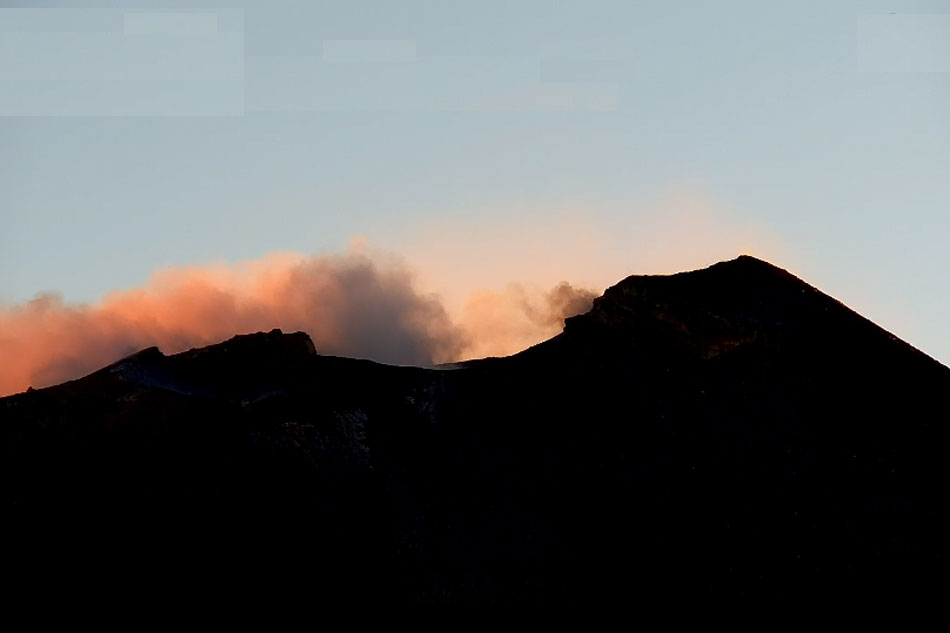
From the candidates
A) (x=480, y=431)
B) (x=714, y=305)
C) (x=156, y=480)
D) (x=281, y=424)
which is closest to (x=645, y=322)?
(x=714, y=305)

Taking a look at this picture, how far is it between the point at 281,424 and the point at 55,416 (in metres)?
2.78

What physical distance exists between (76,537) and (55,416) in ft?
5.19

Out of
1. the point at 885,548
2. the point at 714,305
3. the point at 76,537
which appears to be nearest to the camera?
the point at 76,537

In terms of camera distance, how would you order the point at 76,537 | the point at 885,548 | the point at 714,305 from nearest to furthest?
1. the point at 76,537
2. the point at 885,548
3. the point at 714,305

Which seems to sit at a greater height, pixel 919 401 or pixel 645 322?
pixel 645 322

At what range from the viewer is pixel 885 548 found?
1516 cm

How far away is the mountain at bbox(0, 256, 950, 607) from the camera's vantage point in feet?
46.8

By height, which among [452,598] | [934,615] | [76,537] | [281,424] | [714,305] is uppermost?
[714,305]

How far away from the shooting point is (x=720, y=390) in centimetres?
1590

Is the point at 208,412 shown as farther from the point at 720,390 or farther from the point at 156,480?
the point at 720,390

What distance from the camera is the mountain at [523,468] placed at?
46.8 ft

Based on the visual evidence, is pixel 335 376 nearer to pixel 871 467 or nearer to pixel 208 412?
pixel 208 412

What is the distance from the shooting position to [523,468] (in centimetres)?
1541

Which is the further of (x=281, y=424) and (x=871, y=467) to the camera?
(x=871, y=467)
